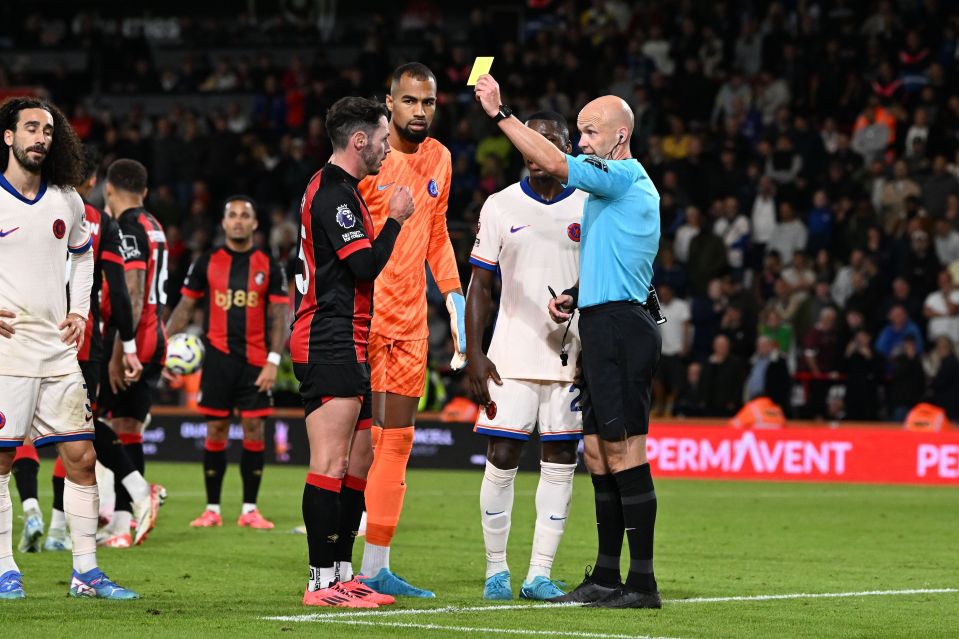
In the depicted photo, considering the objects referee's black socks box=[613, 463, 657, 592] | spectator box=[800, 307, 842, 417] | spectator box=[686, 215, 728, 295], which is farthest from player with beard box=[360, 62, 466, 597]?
spectator box=[686, 215, 728, 295]

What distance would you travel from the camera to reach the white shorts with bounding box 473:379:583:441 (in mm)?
8125

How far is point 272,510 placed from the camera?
46.0 feet

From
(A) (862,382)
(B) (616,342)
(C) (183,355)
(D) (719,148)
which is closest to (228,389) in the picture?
(C) (183,355)

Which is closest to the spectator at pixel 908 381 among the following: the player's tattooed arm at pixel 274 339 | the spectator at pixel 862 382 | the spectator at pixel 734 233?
the spectator at pixel 862 382

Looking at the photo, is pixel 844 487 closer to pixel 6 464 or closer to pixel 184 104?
pixel 6 464

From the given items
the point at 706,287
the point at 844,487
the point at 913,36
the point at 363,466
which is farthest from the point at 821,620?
the point at 913,36

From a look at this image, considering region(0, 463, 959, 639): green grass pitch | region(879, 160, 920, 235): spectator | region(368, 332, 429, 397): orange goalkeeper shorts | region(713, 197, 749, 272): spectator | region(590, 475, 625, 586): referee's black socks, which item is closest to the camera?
region(0, 463, 959, 639): green grass pitch

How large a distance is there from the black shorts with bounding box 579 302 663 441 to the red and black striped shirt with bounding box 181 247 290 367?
19.2 feet

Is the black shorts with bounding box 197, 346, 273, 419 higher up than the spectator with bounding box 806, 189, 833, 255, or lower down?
lower down

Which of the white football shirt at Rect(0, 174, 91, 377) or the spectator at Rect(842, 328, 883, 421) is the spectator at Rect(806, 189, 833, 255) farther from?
the white football shirt at Rect(0, 174, 91, 377)

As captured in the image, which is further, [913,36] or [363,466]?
[913,36]

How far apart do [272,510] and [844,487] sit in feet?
22.9

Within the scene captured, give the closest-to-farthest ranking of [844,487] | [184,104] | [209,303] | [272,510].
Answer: [209,303]
[272,510]
[844,487]
[184,104]

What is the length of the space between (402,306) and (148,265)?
3.38 m
